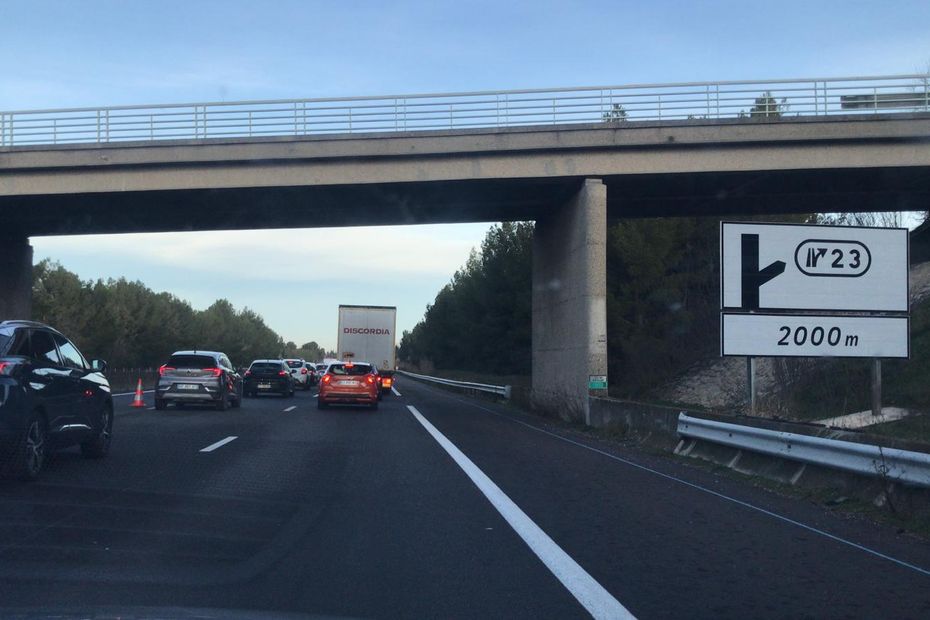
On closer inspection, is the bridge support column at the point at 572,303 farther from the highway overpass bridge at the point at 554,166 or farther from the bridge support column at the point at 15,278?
the bridge support column at the point at 15,278

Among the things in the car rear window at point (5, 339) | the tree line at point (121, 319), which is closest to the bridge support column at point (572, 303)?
the car rear window at point (5, 339)

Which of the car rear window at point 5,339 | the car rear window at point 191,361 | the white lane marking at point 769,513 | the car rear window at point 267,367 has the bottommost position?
the white lane marking at point 769,513

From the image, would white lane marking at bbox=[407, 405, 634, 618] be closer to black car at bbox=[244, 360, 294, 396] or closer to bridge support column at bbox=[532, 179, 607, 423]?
bridge support column at bbox=[532, 179, 607, 423]

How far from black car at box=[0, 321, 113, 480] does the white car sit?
37.8 metres

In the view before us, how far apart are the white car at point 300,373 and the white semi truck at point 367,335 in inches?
230

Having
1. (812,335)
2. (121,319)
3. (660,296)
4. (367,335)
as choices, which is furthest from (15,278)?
(121,319)

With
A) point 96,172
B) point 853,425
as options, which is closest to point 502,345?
point 96,172

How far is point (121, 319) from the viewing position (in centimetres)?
9131

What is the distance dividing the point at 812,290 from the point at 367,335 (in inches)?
1212

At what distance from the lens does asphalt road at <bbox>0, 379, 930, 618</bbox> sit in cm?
593

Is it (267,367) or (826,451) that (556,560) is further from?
(267,367)

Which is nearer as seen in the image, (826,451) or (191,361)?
(826,451)

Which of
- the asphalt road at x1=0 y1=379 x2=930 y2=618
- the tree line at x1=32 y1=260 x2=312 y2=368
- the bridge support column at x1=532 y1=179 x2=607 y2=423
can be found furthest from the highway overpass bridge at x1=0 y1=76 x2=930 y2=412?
the tree line at x1=32 y1=260 x2=312 y2=368

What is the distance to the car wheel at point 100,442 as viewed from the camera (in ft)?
42.5
